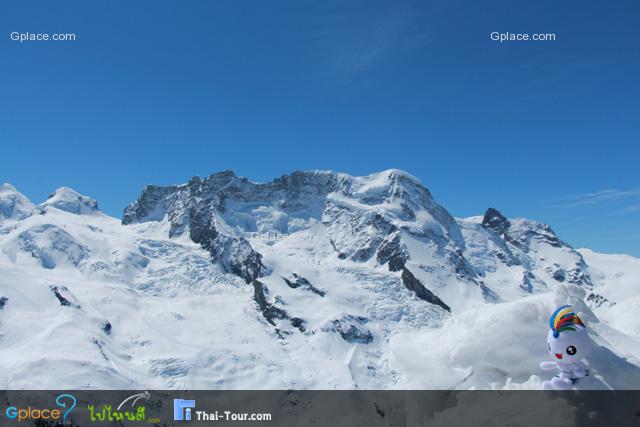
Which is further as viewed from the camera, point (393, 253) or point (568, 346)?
point (393, 253)

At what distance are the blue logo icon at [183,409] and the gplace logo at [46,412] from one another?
55.6 feet

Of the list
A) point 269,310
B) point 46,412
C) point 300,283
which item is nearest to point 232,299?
point 269,310

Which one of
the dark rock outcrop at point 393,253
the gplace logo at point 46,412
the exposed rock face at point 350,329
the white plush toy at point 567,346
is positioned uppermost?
the dark rock outcrop at point 393,253

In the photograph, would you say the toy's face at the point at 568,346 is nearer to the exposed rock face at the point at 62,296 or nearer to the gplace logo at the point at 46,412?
the gplace logo at the point at 46,412

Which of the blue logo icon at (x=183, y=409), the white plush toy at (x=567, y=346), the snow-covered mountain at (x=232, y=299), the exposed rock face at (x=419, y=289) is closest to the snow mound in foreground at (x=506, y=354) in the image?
the white plush toy at (x=567, y=346)

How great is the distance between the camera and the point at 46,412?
8131 cm

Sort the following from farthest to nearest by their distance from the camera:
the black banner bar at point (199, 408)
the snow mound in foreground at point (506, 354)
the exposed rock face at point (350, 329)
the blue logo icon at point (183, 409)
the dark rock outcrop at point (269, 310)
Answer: the dark rock outcrop at point (269, 310) < the exposed rock face at point (350, 329) < the blue logo icon at point (183, 409) < the black banner bar at point (199, 408) < the snow mound in foreground at point (506, 354)

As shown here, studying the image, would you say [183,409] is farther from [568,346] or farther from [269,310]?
[568,346]

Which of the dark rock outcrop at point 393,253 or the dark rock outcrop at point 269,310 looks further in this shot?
the dark rock outcrop at point 393,253

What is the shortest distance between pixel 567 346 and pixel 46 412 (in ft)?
284

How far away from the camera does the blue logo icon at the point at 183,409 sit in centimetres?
8988

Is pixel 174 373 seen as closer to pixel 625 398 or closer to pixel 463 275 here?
pixel 463 275

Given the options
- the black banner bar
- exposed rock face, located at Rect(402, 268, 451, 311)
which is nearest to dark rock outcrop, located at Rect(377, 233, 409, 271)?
exposed rock face, located at Rect(402, 268, 451, 311)

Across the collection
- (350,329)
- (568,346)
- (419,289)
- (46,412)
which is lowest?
(568,346)
